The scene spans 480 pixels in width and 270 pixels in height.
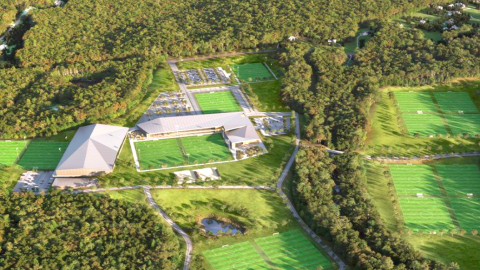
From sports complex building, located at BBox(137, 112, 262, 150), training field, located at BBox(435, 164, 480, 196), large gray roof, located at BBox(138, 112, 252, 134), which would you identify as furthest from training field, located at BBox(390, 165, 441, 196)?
large gray roof, located at BBox(138, 112, 252, 134)

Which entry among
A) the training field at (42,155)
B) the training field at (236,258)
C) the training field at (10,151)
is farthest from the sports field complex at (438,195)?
the training field at (10,151)

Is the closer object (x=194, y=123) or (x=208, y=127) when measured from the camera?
(x=208, y=127)

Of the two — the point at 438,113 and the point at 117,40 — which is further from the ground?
the point at 117,40

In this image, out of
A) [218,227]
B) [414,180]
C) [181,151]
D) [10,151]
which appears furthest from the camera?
[181,151]

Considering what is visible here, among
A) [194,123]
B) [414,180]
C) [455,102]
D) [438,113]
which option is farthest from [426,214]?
[194,123]

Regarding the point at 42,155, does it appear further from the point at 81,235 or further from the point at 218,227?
the point at 218,227

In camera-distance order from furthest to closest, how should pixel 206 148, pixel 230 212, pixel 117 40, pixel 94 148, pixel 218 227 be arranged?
pixel 117 40 → pixel 206 148 → pixel 94 148 → pixel 230 212 → pixel 218 227

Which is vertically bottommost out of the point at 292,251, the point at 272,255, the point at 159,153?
the point at 292,251
